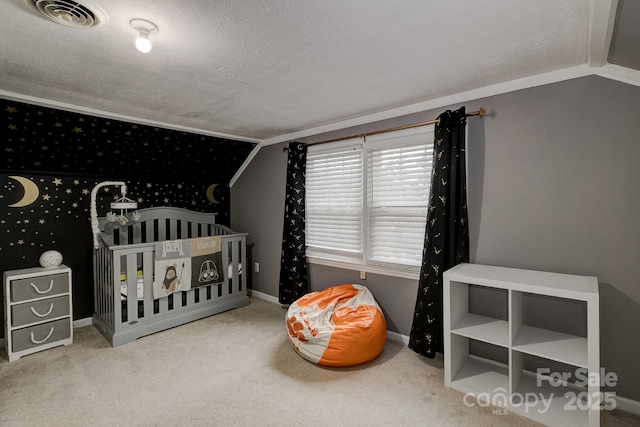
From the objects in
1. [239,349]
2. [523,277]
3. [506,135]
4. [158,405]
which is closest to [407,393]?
[523,277]

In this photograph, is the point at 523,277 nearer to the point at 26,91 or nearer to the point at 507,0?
the point at 507,0

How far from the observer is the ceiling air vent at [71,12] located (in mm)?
1244

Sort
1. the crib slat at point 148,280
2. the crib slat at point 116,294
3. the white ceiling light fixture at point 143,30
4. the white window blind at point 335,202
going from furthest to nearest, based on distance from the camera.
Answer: the white window blind at point 335,202 < the crib slat at point 148,280 < the crib slat at point 116,294 < the white ceiling light fixture at point 143,30

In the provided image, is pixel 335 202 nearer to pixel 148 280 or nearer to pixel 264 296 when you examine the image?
pixel 264 296

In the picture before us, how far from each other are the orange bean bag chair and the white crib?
1.17 m

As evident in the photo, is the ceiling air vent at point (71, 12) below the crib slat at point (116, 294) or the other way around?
the other way around

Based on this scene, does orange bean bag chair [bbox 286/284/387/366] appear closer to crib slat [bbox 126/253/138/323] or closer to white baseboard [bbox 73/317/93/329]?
crib slat [bbox 126/253/138/323]

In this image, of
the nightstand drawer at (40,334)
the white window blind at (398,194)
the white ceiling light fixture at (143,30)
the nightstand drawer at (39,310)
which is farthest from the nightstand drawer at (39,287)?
the white window blind at (398,194)

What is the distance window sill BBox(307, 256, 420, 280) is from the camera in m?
2.75

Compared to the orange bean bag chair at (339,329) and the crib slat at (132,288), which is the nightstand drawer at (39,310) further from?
the orange bean bag chair at (339,329)

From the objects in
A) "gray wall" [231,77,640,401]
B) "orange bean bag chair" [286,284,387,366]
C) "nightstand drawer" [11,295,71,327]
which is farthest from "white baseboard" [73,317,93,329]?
"gray wall" [231,77,640,401]

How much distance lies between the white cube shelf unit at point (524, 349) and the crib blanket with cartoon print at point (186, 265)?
8.07 feet

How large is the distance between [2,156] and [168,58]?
84.0 inches

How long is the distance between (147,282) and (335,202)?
6.65 ft
